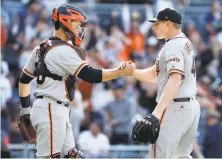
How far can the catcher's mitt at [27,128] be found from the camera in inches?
359

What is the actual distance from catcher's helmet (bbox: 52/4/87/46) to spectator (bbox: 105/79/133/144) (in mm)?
5280

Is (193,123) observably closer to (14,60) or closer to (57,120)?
(57,120)

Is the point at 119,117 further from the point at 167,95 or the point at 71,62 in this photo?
the point at 167,95

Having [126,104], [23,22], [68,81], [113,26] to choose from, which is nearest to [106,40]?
[113,26]

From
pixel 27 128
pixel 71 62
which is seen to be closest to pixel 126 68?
pixel 71 62

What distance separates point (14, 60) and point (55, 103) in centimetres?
695

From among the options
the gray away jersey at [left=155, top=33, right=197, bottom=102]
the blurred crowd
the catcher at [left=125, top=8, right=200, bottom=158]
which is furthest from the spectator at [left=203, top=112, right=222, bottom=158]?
the gray away jersey at [left=155, top=33, right=197, bottom=102]

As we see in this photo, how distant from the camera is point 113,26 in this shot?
16922mm

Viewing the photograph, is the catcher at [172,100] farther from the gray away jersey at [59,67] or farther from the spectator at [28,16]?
the spectator at [28,16]

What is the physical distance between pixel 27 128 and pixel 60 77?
90 cm

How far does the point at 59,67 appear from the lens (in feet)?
27.8

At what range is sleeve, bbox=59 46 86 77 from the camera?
27.6 ft

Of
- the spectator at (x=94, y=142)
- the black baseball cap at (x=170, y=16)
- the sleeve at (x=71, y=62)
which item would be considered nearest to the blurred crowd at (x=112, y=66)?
the spectator at (x=94, y=142)

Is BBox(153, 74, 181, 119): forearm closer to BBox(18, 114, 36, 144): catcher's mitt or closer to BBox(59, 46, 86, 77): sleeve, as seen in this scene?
BBox(59, 46, 86, 77): sleeve
